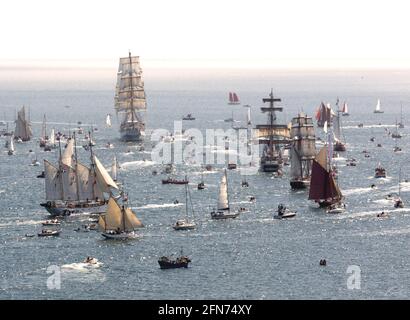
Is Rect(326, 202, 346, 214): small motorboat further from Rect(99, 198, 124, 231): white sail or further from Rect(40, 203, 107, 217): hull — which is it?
Rect(99, 198, 124, 231): white sail

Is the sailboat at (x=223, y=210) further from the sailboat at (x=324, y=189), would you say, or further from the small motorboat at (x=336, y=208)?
the sailboat at (x=324, y=189)

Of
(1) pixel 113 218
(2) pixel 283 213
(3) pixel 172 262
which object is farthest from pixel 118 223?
(2) pixel 283 213

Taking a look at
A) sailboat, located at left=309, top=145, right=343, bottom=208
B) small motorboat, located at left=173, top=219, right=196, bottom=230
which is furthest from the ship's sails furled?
sailboat, located at left=309, top=145, right=343, bottom=208

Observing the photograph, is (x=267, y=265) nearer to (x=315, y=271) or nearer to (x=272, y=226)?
(x=315, y=271)

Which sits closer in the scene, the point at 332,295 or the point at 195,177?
the point at 332,295

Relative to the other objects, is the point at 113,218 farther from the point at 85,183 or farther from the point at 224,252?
the point at 85,183

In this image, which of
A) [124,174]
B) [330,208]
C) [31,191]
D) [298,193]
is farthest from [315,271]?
[124,174]
